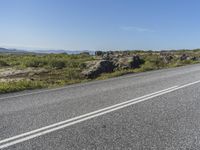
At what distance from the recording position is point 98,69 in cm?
2036

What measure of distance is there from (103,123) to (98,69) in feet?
48.4

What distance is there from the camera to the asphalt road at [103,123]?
177 inches

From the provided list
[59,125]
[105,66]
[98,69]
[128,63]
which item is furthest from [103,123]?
[128,63]

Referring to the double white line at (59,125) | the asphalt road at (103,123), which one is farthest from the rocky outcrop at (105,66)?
the double white line at (59,125)

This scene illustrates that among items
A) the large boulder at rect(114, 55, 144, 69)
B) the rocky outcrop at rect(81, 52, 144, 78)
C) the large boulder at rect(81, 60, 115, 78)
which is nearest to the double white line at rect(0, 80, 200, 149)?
the large boulder at rect(81, 60, 115, 78)

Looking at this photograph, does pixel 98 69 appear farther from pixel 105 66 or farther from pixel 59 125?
pixel 59 125

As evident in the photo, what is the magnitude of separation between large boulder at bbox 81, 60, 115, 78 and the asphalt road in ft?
32.6

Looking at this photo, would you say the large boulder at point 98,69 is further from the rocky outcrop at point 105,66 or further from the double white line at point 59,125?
the double white line at point 59,125

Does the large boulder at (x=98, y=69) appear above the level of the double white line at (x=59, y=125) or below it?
below

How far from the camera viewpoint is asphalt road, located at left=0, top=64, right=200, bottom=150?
450 centimetres

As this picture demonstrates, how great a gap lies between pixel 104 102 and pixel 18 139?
355 centimetres

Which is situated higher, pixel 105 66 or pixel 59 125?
pixel 59 125

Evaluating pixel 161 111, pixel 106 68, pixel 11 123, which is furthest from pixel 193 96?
pixel 106 68

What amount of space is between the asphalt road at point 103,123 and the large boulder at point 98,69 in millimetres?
9939
